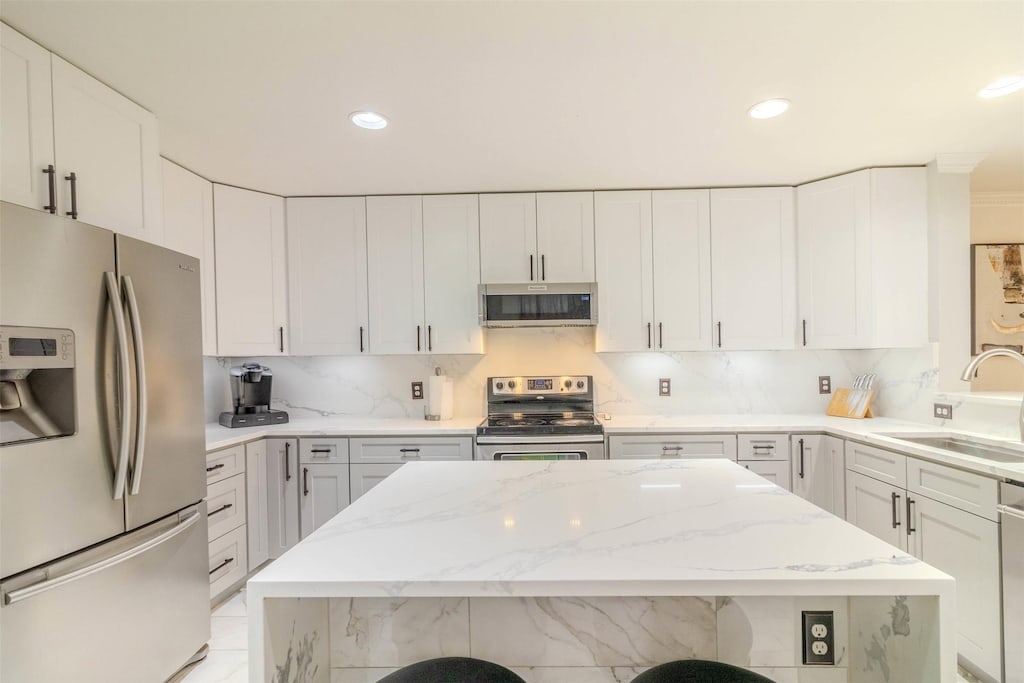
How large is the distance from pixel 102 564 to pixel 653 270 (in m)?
3.01

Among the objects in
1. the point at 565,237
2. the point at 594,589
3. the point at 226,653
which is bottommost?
the point at 226,653

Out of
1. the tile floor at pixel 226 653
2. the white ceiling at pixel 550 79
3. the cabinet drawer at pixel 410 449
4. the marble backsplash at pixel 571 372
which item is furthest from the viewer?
the marble backsplash at pixel 571 372

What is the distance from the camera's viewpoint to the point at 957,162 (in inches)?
102

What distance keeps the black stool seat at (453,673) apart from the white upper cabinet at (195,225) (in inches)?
96.7

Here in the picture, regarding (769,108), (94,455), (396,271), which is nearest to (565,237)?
(396,271)

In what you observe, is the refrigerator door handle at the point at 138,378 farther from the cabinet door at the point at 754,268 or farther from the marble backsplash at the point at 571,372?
the cabinet door at the point at 754,268

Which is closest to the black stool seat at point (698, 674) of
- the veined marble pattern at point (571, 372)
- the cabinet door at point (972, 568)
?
the cabinet door at point (972, 568)

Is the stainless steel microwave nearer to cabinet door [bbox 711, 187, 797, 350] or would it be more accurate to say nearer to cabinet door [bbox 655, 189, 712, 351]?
cabinet door [bbox 655, 189, 712, 351]

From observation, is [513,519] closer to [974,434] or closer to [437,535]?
[437,535]

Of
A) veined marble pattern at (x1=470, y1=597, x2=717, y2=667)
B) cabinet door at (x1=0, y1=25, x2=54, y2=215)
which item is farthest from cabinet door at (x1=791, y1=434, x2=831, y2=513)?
cabinet door at (x1=0, y1=25, x2=54, y2=215)

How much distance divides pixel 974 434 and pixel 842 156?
62.3 inches

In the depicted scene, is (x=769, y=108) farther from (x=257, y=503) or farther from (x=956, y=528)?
(x=257, y=503)

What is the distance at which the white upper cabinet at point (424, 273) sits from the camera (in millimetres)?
3119

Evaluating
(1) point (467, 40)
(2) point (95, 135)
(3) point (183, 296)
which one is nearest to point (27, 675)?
(3) point (183, 296)
